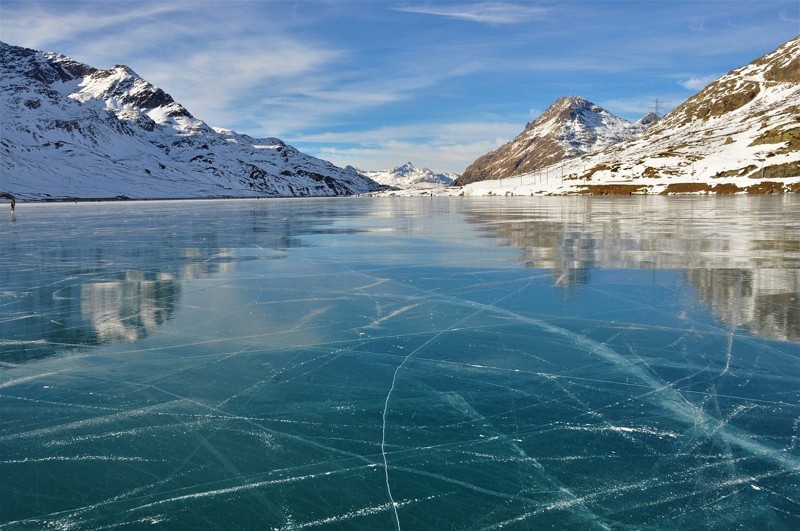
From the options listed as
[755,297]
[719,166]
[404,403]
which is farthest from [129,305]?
[719,166]

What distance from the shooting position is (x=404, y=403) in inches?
235

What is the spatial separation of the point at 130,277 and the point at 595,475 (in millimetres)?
13021

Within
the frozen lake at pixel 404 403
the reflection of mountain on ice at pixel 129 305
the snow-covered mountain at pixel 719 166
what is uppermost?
the snow-covered mountain at pixel 719 166

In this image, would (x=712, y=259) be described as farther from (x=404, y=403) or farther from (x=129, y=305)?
(x=129, y=305)

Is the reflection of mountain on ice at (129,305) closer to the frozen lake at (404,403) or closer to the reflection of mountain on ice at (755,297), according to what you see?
the frozen lake at (404,403)

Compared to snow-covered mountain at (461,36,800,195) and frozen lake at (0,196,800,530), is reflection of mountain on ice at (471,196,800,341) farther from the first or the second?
snow-covered mountain at (461,36,800,195)

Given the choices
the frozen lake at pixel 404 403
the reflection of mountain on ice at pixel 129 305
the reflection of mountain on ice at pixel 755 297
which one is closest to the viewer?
the frozen lake at pixel 404 403

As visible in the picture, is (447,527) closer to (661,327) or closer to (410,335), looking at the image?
(410,335)

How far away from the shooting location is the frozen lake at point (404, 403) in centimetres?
406

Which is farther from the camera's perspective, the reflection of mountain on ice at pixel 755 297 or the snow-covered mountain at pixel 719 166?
the snow-covered mountain at pixel 719 166

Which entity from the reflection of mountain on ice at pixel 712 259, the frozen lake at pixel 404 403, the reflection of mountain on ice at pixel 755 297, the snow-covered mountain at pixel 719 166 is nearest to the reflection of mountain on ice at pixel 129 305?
the frozen lake at pixel 404 403

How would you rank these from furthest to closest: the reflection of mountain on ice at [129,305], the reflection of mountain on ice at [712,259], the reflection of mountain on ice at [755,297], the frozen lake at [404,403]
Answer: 1. the reflection of mountain on ice at [712,259]
2. the reflection of mountain on ice at [129,305]
3. the reflection of mountain on ice at [755,297]
4. the frozen lake at [404,403]

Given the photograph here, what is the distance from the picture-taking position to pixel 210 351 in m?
7.83

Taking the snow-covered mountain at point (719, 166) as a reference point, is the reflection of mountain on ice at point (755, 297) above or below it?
below
